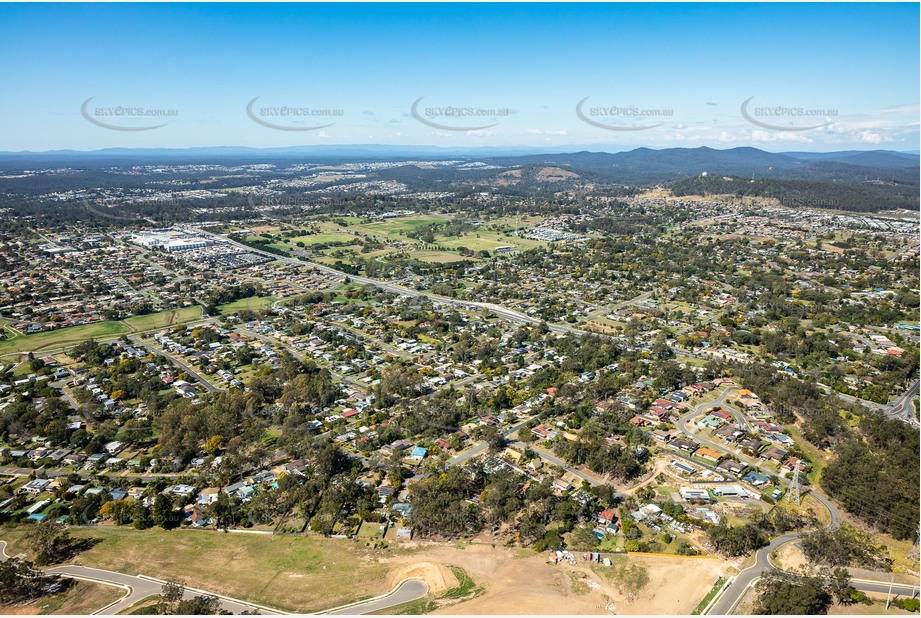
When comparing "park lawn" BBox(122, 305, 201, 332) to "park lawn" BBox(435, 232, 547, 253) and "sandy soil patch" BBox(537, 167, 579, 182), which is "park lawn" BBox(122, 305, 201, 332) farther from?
"sandy soil patch" BBox(537, 167, 579, 182)

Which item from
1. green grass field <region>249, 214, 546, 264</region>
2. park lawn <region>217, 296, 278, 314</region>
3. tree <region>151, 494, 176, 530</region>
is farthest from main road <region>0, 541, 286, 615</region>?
green grass field <region>249, 214, 546, 264</region>

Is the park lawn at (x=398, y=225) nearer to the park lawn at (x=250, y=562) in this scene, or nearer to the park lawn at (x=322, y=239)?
the park lawn at (x=322, y=239)

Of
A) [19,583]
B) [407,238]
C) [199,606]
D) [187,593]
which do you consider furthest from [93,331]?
[407,238]

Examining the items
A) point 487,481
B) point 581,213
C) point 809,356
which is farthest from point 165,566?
point 581,213

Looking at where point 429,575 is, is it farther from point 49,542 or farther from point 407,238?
point 407,238

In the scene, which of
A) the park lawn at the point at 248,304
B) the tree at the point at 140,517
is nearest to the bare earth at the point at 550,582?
the tree at the point at 140,517

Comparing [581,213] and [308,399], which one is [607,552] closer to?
[308,399]
